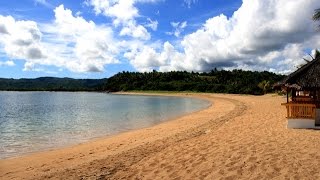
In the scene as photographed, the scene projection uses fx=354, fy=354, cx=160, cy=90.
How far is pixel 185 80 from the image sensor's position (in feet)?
431

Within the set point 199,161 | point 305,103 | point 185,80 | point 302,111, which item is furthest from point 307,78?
point 185,80

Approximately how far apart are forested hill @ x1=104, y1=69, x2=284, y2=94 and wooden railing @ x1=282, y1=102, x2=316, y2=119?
81145 millimetres

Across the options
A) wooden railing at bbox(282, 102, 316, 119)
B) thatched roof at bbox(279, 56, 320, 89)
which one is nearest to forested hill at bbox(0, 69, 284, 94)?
thatched roof at bbox(279, 56, 320, 89)

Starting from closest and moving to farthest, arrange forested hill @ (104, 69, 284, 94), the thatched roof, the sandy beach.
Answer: the sandy beach < the thatched roof < forested hill @ (104, 69, 284, 94)

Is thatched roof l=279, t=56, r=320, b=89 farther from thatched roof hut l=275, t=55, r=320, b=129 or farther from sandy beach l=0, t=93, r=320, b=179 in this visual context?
sandy beach l=0, t=93, r=320, b=179

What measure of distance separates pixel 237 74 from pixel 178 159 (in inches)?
4838

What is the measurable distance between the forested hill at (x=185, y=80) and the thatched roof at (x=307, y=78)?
80912 mm

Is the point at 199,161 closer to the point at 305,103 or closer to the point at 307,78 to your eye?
the point at 305,103

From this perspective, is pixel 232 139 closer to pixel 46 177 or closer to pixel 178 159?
pixel 178 159

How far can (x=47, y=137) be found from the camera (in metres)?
20.2

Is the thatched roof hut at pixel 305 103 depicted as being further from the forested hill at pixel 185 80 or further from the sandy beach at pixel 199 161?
the forested hill at pixel 185 80

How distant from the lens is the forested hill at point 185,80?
4308 inches

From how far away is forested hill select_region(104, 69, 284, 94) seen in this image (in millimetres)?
109419

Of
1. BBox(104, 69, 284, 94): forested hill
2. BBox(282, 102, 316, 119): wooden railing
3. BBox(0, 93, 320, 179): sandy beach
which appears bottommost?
BBox(0, 93, 320, 179): sandy beach
